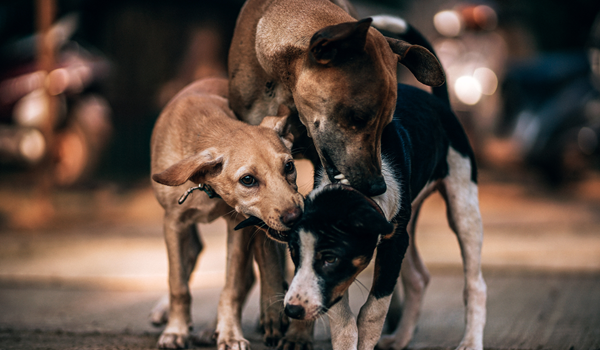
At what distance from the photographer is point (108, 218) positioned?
26.7 feet

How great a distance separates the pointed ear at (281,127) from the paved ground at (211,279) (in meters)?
1.32

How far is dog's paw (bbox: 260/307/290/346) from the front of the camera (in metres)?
3.68

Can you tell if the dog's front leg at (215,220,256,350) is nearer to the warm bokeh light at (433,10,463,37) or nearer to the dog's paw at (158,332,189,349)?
the dog's paw at (158,332,189,349)

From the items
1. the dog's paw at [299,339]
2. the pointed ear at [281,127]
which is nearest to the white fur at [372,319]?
the dog's paw at [299,339]

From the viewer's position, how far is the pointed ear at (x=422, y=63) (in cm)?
321

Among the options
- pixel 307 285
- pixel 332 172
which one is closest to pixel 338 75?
pixel 332 172

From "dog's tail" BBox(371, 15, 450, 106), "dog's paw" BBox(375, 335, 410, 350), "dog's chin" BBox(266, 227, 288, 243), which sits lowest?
"dog's paw" BBox(375, 335, 410, 350)

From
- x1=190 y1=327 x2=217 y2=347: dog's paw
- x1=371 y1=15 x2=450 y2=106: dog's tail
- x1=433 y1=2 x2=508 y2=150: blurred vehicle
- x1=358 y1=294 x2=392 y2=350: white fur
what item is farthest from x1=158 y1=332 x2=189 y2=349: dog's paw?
x1=433 y1=2 x2=508 y2=150: blurred vehicle

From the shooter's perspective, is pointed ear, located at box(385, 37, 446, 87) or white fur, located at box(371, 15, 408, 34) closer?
pointed ear, located at box(385, 37, 446, 87)

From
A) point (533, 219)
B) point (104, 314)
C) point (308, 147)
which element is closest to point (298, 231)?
point (308, 147)

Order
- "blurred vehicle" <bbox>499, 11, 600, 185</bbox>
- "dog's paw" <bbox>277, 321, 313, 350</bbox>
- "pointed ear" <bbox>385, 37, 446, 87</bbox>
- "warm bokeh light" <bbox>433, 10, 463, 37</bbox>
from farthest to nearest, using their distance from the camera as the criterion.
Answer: "warm bokeh light" <bbox>433, 10, 463, 37</bbox> < "blurred vehicle" <bbox>499, 11, 600, 185</bbox> < "dog's paw" <bbox>277, 321, 313, 350</bbox> < "pointed ear" <bbox>385, 37, 446, 87</bbox>

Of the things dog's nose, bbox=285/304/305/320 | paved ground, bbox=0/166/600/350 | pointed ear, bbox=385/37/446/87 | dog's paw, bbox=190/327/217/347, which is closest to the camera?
dog's nose, bbox=285/304/305/320

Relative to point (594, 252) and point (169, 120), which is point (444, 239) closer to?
point (594, 252)

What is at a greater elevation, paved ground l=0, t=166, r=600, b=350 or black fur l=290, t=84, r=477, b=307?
black fur l=290, t=84, r=477, b=307
